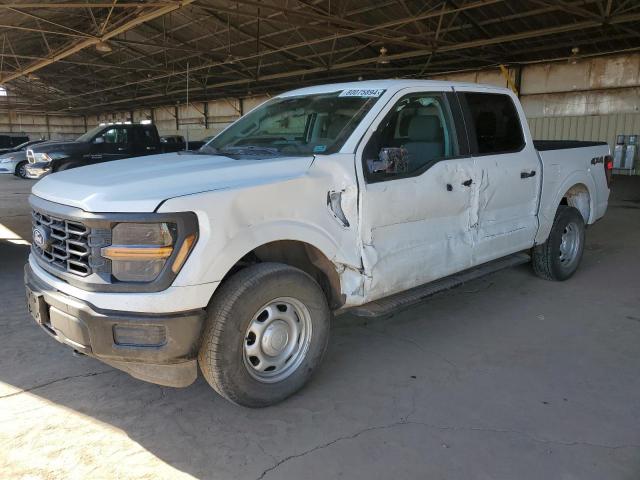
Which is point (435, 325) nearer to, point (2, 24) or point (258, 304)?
point (258, 304)

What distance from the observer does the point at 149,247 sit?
264 centimetres

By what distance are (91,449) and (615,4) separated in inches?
562

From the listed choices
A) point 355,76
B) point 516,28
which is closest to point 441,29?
point 516,28

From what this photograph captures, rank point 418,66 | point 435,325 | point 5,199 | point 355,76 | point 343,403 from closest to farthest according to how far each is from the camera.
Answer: point 343,403 → point 435,325 → point 5,199 → point 418,66 → point 355,76

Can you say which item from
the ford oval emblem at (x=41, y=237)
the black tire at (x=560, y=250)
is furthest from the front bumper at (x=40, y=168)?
the black tire at (x=560, y=250)

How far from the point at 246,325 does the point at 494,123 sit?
10.00 feet

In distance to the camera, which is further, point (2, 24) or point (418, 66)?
point (418, 66)

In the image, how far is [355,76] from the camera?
71.9ft

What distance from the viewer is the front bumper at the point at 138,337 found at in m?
2.64

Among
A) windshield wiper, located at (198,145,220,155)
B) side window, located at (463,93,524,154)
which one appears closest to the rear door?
side window, located at (463,93,524,154)

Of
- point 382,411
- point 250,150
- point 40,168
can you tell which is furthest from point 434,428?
point 40,168

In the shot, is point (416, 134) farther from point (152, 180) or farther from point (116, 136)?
point (116, 136)

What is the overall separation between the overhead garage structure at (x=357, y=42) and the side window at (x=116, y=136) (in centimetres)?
263

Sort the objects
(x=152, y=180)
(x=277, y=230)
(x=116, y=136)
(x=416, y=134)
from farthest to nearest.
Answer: (x=116, y=136) → (x=416, y=134) → (x=277, y=230) → (x=152, y=180)
